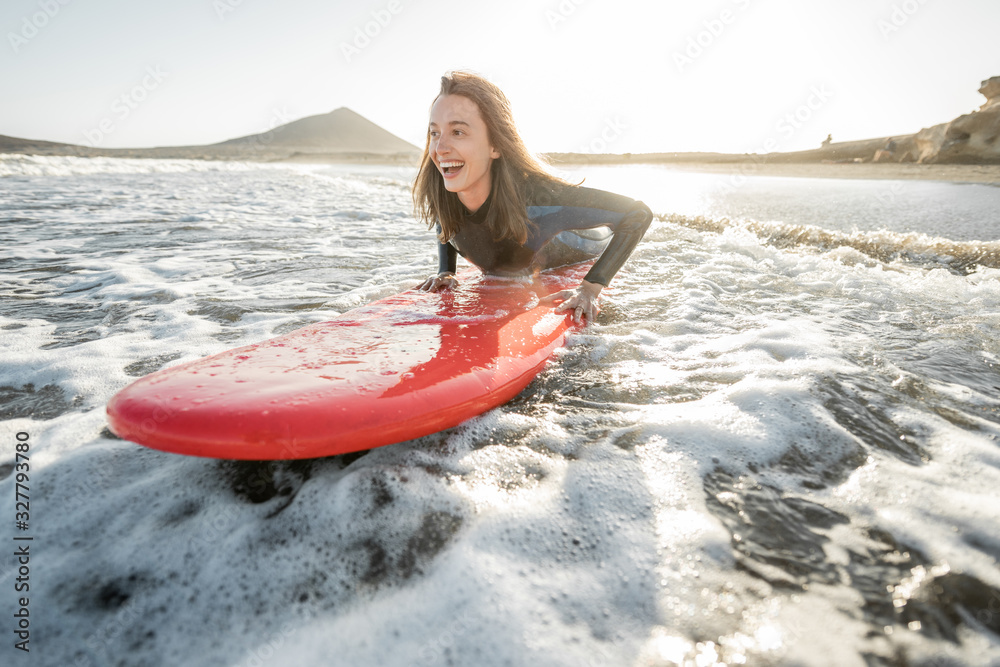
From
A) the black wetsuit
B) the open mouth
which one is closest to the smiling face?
the open mouth

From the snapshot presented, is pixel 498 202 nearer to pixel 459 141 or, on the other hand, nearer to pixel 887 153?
pixel 459 141

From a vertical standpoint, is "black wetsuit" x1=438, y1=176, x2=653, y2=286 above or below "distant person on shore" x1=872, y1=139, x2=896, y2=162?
below

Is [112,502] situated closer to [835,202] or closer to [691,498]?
[691,498]

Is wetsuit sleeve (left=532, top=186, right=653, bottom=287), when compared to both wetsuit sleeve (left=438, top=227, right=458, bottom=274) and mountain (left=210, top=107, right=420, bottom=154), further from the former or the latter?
mountain (left=210, top=107, right=420, bottom=154)

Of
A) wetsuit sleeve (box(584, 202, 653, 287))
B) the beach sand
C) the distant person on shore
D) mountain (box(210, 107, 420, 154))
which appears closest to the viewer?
wetsuit sleeve (box(584, 202, 653, 287))

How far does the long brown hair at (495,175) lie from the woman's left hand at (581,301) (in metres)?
0.53

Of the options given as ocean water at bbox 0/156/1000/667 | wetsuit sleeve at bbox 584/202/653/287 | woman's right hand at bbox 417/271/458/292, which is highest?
wetsuit sleeve at bbox 584/202/653/287

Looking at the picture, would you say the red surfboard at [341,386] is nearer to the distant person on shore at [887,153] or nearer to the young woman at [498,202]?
the young woman at [498,202]

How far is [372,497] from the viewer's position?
4.44ft

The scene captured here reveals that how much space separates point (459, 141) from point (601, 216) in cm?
91

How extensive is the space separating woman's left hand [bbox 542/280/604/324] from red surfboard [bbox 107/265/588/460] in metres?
0.13

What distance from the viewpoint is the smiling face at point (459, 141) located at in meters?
2.59

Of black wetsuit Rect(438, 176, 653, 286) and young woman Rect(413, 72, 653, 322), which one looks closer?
young woman Rect(413, 72, 653, 322)

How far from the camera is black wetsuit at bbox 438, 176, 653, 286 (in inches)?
108
